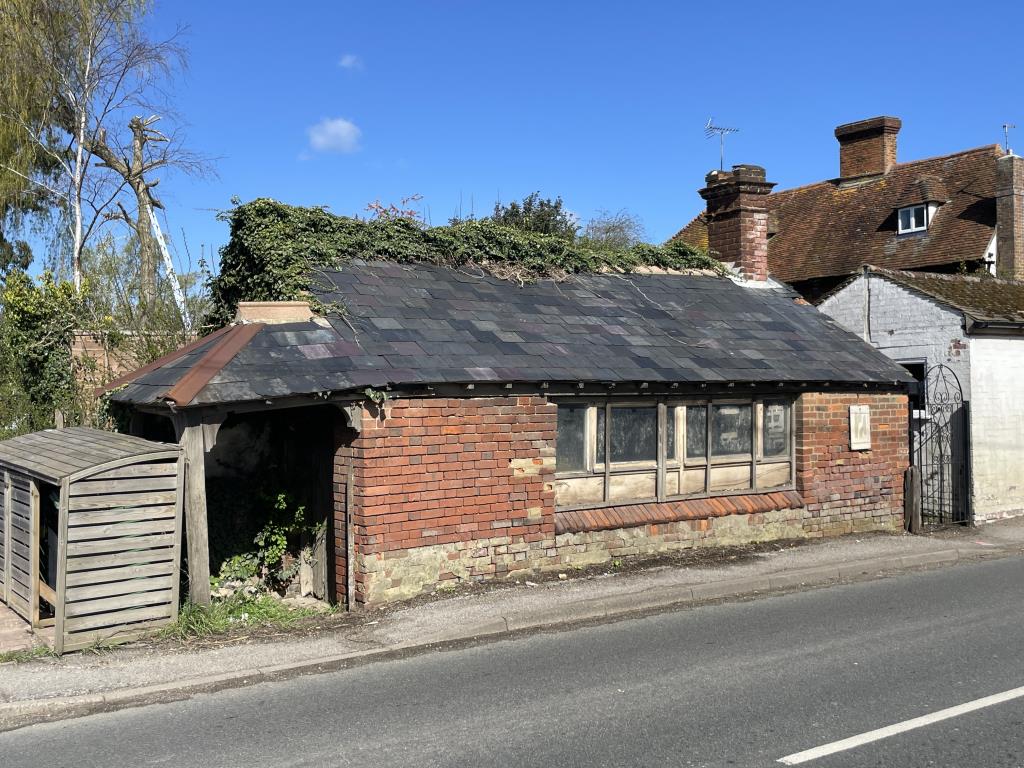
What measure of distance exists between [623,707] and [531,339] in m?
5.53

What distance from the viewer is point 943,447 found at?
14.9m

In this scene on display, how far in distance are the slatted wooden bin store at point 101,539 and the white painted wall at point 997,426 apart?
12570 millimetres

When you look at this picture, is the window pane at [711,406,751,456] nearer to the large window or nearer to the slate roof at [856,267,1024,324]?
the large window

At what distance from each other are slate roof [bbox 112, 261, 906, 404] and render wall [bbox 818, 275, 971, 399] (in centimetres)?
236

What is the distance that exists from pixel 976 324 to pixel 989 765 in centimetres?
1135

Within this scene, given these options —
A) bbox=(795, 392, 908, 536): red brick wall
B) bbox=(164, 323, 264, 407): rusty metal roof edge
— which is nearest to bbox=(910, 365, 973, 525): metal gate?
bbox=(795, 392, 908, 536): red brick wall

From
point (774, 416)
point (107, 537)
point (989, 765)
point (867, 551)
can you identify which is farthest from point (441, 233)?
point (989, 765)

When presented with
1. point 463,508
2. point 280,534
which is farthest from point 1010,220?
point 280,534

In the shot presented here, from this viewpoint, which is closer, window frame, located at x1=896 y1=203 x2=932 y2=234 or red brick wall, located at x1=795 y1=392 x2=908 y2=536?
red brick wall, located at x1=795 y1=392 x2=908 y2=536

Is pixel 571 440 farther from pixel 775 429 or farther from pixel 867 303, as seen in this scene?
pixel 867 303

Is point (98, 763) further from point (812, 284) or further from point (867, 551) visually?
point (812, 284)

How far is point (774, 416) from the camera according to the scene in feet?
39.4

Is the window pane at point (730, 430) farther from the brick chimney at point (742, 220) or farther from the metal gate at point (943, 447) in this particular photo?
the metal gate at point (943, 447)

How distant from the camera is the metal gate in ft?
47.6
